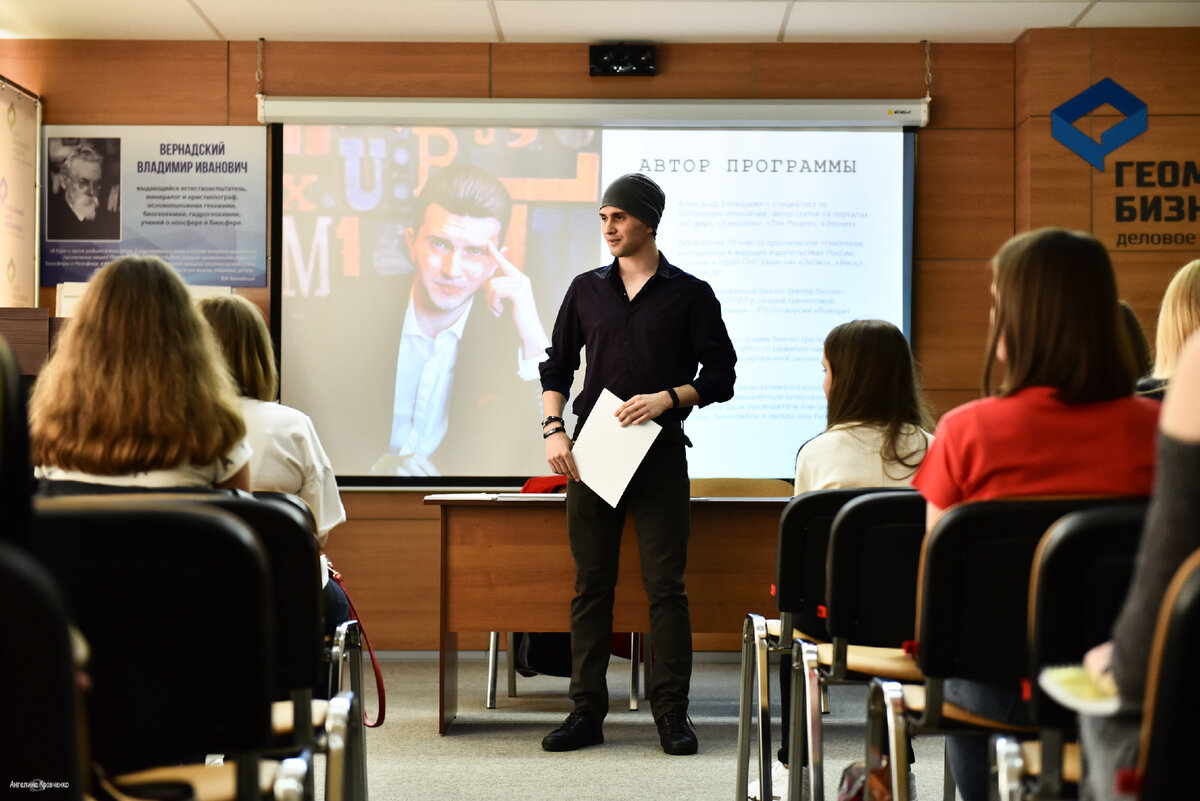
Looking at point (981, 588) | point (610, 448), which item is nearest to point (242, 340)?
point (610, 448)

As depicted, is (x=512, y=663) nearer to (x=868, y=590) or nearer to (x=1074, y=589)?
(x=868, y=590)

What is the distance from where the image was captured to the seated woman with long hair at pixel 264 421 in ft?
7.68

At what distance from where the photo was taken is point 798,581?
2.16m

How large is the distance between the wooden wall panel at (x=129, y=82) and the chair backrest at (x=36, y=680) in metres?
4.72

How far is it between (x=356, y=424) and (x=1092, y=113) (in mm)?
3718

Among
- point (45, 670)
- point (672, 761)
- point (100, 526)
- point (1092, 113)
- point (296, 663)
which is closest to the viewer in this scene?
point (45, 670)

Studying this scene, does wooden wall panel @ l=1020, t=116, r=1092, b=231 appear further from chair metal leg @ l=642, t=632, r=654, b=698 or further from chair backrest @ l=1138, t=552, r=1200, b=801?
chair backrest @ l=1138, t=552, r=1200, b=801

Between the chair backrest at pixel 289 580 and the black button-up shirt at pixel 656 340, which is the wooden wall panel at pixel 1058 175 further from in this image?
the chair backrest at pixel 289 580

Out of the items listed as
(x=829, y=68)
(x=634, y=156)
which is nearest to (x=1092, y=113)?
(x=829, y=68)

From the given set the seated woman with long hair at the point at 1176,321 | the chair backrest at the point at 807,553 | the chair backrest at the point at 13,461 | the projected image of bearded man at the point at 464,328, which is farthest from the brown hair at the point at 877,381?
the projected image of bearded man at the point at 464,328

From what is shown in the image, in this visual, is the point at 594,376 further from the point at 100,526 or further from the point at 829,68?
the point at 829,68

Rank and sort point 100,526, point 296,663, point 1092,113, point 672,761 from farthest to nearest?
1. point 1092,113
2. point 672,761
3. point 296,663
4. point 100,526

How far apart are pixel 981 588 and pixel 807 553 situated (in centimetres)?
74

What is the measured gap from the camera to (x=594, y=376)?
3.24 m
